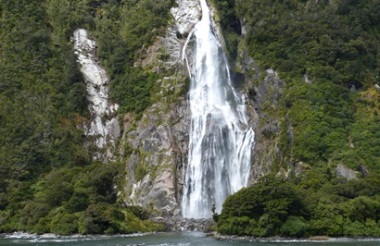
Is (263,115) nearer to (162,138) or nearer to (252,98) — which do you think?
(252,98)

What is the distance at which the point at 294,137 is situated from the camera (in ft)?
267

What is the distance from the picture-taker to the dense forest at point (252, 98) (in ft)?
204

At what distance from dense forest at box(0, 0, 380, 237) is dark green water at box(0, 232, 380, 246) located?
2870 mm

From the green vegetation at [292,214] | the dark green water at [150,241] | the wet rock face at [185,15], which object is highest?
the wet rock face at [185,15]

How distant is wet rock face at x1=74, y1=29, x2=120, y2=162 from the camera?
9644cm

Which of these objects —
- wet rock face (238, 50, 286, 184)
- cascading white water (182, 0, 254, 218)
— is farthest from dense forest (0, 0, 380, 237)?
cascading white water (182, 0, 254, 218)

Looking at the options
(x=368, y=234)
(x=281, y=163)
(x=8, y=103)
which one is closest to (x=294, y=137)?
(x=281, y=163)

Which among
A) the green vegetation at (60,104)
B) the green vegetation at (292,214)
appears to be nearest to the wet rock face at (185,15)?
the green vegetation at (60,104)

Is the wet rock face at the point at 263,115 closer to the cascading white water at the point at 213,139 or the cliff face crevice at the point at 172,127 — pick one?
the cliff face crevice at the point at 172,127

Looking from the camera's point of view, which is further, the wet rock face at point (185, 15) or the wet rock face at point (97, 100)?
the wet rock face at point (185, 15)

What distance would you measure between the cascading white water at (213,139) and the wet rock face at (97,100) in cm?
1436

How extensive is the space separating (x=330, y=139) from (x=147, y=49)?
3827 centimetres

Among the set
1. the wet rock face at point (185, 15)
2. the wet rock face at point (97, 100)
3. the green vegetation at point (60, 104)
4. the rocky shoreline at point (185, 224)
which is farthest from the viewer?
the wet rock face at point (185, 15)

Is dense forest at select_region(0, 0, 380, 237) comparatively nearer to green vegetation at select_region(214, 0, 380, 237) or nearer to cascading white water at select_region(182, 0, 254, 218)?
green vegetation at select_region(214, 0, 380, 237)
